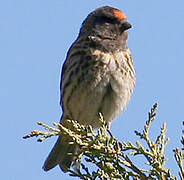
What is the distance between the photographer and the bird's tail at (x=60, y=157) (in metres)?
5.59

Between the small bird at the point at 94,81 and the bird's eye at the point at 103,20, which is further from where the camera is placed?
the bird's eye at the point at 103,20

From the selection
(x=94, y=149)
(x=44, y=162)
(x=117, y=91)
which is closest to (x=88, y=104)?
(x=117, y=91)

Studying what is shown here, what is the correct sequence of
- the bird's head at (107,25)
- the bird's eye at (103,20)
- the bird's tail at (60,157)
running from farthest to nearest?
the bird's eye at (103,20) → the bird's head at (107,25) → the bird's tail at (60,157)

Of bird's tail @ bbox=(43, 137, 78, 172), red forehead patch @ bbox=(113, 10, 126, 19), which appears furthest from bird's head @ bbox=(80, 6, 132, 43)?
bird's tail @ bbox=(43, 137, 78, 172)

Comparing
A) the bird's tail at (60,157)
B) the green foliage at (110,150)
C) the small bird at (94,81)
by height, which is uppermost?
the small bird at (94,81)

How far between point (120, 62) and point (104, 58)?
204 millimetres

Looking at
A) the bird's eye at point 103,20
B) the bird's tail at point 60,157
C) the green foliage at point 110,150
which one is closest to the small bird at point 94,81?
the bird's tail at point 60,157

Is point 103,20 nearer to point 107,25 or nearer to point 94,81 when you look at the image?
point 107,25

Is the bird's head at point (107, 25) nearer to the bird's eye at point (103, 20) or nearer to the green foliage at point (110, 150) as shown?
the bird's eye at point (103, 20)

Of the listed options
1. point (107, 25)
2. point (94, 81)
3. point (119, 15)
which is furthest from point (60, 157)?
point (119, 15)

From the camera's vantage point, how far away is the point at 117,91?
5.48 meters

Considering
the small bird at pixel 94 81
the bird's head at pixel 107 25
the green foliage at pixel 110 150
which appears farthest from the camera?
the bird's head at pixel 107 25

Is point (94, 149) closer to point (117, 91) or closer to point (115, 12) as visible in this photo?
point (117, 91)

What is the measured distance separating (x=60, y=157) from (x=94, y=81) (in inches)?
40.7
